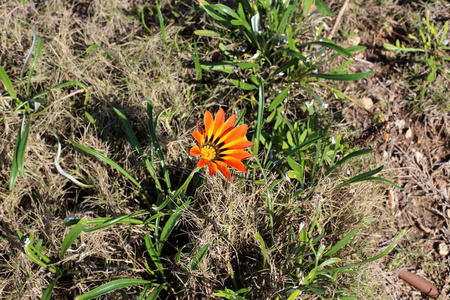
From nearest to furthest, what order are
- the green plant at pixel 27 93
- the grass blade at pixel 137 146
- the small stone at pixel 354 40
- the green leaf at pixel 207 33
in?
the grass blade at pixel 137 146 < the green plant at pixel 27 93 < the green leaf at pixel 207 33 < the small stone at pixel 354 40

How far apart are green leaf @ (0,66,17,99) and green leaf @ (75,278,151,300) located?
3.58 feet

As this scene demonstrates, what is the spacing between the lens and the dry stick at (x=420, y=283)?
212 cm

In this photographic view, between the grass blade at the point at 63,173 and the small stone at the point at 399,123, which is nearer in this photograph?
the grass blade at the point at 63,173

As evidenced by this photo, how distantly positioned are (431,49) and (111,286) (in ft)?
7.52

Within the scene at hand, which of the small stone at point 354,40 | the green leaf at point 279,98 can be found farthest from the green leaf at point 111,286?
the small stone at point 354,40

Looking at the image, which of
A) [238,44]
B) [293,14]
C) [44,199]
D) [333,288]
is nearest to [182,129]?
[238,44]

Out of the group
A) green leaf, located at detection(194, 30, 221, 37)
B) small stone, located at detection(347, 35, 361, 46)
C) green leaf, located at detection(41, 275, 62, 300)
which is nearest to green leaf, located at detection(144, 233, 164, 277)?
green leaf, located at detection(41, 275, 62, 300)

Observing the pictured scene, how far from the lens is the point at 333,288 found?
1.77 meters

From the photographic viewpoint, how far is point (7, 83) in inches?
77.4

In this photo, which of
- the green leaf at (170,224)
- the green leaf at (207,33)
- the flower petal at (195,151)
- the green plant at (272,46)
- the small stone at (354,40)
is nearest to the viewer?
the flower petal at (195,151)

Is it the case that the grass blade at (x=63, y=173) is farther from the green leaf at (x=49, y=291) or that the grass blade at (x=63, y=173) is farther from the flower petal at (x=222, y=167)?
the flower petal at (x=222, y=167)

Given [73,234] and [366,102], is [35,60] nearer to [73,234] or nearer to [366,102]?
[73,234]

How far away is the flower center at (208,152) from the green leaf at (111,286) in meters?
0.61

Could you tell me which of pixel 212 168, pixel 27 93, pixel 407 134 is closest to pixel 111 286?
pixel 212 168
